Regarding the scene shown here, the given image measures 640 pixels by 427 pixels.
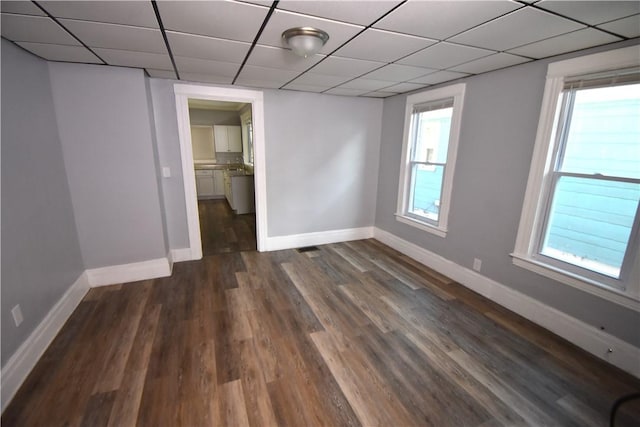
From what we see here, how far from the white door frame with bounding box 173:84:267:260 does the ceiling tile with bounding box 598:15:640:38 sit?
10.5 feet

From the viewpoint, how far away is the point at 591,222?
6.95ft

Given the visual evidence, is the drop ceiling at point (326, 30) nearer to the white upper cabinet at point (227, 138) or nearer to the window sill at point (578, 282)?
the window sill at point (578, 282)

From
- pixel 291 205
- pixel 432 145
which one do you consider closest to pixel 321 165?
pixel 291 205

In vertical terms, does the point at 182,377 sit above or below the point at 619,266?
below

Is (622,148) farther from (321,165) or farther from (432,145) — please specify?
(321,165)

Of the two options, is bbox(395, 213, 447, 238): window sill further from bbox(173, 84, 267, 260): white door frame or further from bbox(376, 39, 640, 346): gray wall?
bbox(173, 84, 267, 260): white door frame

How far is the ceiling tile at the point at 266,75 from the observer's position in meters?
2.68

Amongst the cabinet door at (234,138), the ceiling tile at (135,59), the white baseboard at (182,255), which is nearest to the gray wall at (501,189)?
the ceiling tile at (135,59)

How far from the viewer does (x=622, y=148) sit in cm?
193

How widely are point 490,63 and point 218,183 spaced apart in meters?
6.86

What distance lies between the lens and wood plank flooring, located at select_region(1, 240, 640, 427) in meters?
1.60

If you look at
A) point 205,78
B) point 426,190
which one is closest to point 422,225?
point 426,190

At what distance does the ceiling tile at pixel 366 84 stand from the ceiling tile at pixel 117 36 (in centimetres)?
192

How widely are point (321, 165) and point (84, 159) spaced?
2.77 metres
